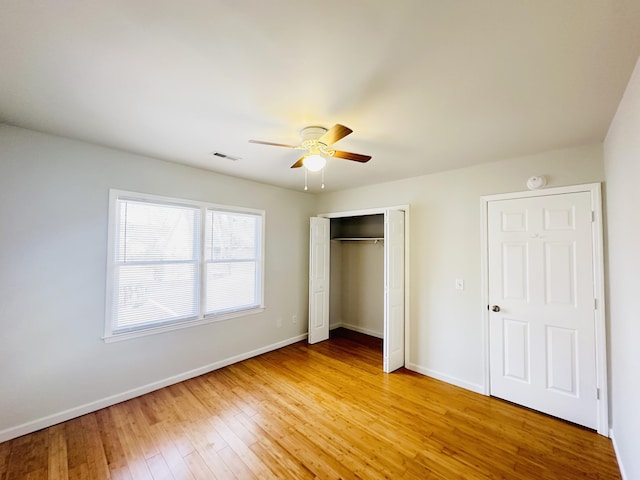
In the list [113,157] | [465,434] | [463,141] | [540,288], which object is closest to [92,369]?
[113,157]

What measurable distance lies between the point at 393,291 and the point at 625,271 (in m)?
2.11

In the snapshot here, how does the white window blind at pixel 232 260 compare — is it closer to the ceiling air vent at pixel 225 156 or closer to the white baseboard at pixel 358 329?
the ceiling air vent at pixel 225 156

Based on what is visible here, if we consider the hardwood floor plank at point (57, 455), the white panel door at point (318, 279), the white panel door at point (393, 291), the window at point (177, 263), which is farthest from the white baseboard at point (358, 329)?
the hardwood floor plank at point (57, 455)

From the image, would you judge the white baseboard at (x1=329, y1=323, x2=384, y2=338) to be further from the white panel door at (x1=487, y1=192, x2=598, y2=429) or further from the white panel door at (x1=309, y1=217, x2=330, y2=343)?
the white panel door at (x1=487, y1=192, x2=598, y2=429)

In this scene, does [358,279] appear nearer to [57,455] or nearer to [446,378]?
[446,378]

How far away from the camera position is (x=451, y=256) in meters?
3.27

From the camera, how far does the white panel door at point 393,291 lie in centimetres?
348

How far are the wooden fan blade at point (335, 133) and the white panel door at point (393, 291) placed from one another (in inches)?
70.7

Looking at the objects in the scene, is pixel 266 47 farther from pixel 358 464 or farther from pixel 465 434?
pixel 465 434

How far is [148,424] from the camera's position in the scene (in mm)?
2432

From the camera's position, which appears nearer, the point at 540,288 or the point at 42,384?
the point at 42,384

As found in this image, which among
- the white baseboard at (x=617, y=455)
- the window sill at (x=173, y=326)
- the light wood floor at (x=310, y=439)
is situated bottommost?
the light wood floor at (x=310, y=439)

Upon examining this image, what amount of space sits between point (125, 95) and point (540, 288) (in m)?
3.90

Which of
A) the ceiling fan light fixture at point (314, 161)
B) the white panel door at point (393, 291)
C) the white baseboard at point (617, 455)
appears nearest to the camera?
the white baseboard at point (617, 455)
